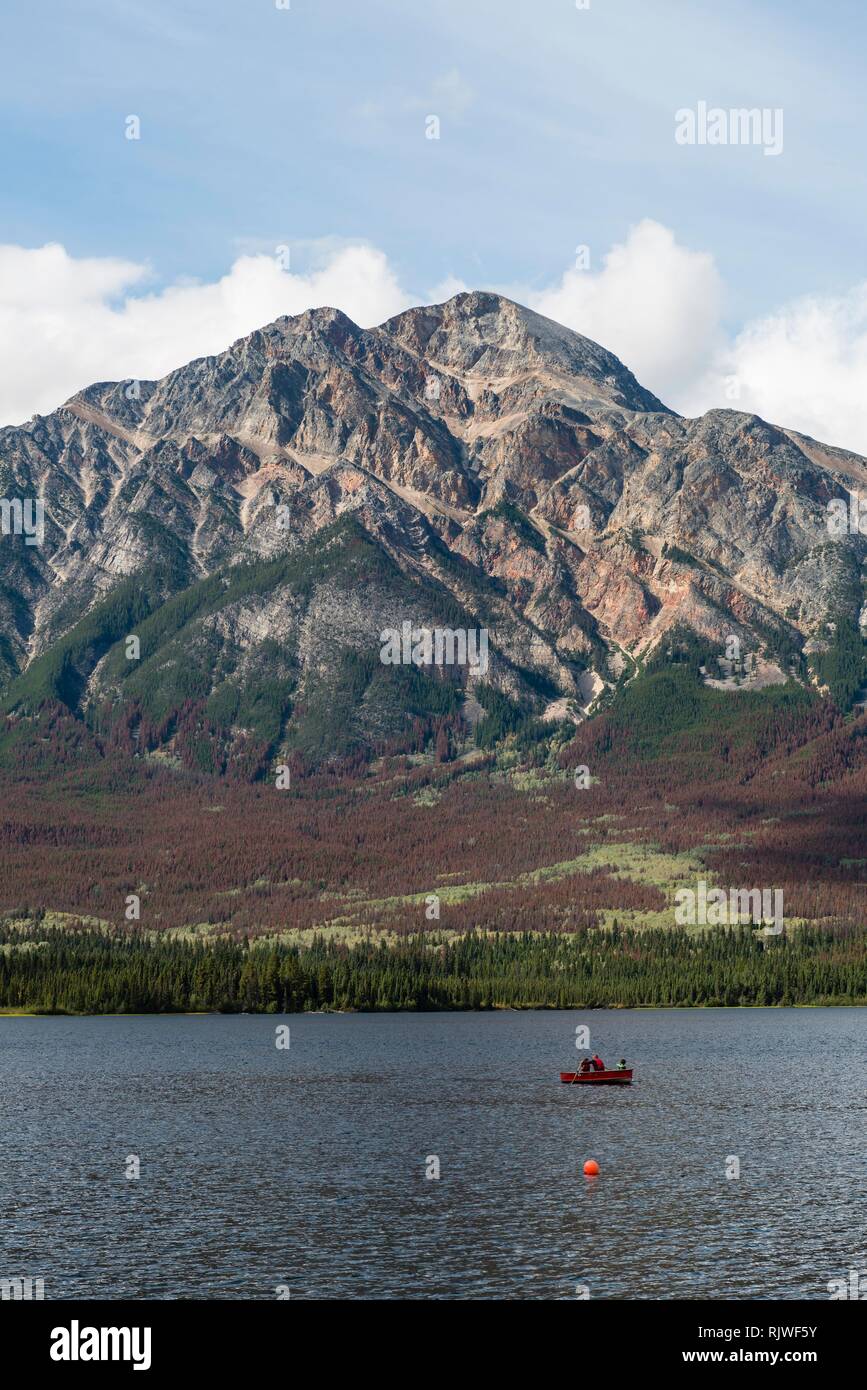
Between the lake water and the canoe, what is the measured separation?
9.20 feet

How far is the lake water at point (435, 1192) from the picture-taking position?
7912 centimetres

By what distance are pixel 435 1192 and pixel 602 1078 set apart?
77.4 m

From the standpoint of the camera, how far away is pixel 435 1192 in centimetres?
10325

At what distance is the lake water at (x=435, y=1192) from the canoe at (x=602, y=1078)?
280 centimetres

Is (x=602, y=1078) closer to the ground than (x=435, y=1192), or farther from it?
closer to the ground

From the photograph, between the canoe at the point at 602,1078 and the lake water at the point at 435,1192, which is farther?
the canoe at the point at 602,1078

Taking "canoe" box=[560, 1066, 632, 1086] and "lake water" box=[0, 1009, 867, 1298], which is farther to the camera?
"canoe" box=[560, 1066, 632, 1086]

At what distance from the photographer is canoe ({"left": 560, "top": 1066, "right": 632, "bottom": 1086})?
176625 mm

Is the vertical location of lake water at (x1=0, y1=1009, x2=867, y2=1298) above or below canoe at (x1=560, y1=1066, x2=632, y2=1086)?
above

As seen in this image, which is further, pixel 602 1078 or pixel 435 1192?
pixel 602 1078

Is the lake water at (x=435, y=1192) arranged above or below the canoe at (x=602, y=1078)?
above
